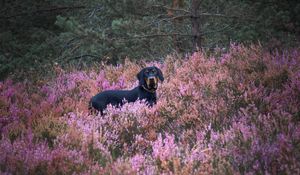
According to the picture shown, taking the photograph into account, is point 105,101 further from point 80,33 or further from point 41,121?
point 80,33

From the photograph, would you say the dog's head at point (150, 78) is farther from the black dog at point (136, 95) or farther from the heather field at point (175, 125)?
the heather field at point (175, 125)

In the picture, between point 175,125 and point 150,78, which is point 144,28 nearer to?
point 150,78

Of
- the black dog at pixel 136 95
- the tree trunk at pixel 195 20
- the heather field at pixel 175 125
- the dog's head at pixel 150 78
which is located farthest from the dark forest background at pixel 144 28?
the black dog at pixel 136 95

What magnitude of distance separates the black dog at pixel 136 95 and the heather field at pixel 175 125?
0.32m

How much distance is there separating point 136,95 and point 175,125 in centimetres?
160

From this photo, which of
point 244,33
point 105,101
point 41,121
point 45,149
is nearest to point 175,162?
point 45,149

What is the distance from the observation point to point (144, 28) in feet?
38.1

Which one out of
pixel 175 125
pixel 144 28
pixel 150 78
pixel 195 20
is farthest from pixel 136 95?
pixel 195 20

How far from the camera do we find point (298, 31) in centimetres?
1141

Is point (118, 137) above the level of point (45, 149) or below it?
below

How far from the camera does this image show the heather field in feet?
14.2

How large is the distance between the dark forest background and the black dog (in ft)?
11.0

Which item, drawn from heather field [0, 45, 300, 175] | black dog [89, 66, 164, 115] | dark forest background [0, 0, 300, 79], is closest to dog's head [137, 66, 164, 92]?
black dog [89, 66, 164, 115]

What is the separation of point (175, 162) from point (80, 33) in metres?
7.36
